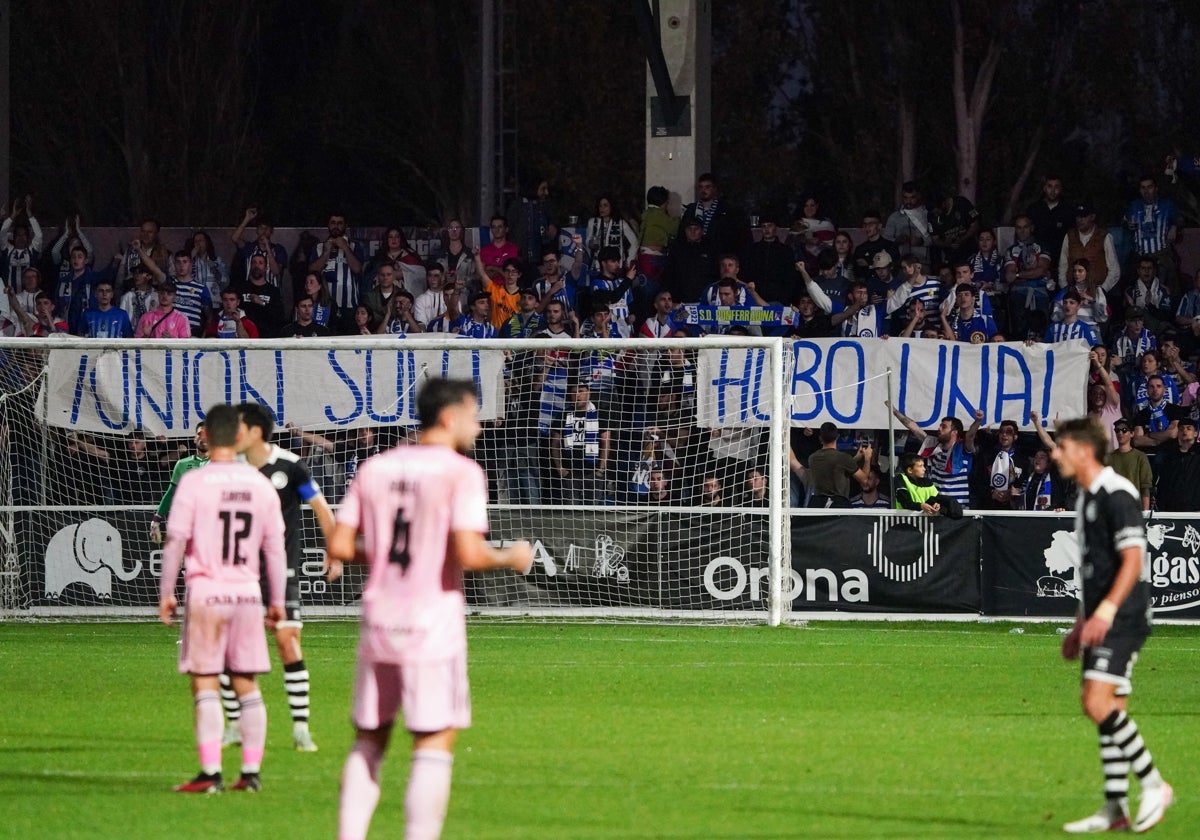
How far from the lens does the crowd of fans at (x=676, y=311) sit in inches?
773

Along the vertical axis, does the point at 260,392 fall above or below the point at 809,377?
below

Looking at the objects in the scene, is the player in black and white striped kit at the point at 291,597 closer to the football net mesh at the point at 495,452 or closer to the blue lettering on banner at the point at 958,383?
the football net mesh at the point at 495,452

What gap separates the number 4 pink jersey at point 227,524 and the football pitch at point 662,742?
3.51 feet

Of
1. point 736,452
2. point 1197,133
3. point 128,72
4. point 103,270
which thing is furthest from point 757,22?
point 736,452

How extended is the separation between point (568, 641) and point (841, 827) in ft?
30.1

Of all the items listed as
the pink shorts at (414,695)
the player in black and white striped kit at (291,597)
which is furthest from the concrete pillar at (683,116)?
the pink shorts at (414,695)

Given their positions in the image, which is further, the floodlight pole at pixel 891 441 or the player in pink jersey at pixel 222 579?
the floodlight pole at pixel 891 441

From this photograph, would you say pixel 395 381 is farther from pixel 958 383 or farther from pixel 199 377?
pixel 958 383

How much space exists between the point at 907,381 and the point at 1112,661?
12.1 metres

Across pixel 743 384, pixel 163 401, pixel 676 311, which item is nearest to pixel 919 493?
pixel 743 384

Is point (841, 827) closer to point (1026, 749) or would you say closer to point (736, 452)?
point (1026, 749)

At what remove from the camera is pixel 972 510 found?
750 inches

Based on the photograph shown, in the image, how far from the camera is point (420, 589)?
21.5 ft

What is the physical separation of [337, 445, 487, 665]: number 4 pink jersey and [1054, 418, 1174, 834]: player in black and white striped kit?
297 centimetres
